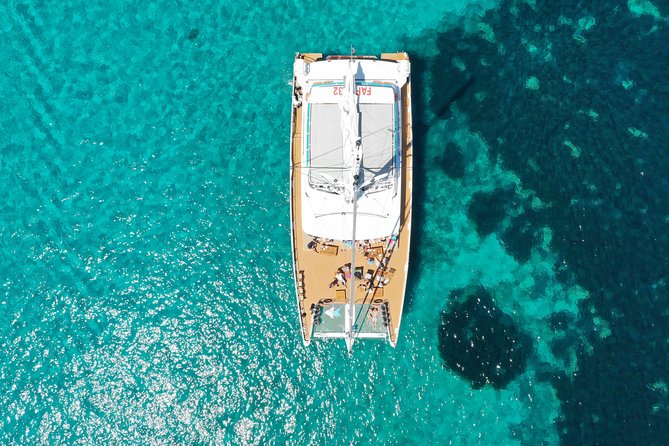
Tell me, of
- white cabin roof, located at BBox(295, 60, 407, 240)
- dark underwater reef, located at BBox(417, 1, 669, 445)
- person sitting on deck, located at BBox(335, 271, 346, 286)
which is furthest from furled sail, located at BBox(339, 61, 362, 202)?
dark underwater reef, located at BBox(417, 1, 669, 445)

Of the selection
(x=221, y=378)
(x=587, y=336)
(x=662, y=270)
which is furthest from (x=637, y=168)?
(x=221, y=378)

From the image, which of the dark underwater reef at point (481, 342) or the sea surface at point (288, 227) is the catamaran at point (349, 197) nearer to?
the sea surface at point (288, 227)

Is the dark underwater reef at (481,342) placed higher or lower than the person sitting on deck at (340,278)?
lower

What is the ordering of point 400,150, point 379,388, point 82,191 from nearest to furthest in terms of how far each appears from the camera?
point 400,150
point 379,388
point 82,191

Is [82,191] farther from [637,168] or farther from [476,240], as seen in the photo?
[637,168]

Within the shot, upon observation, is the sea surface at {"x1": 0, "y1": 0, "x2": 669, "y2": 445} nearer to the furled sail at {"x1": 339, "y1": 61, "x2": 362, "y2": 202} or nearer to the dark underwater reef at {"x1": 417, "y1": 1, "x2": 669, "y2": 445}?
the dark underwater reef at {"x1": 417, "y1": 1, "x2": 669, "y2": 445}

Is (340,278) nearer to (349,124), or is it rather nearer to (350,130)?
(350,130)

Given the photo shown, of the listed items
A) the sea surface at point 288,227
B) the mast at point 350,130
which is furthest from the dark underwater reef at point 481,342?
the mast at point 350,130

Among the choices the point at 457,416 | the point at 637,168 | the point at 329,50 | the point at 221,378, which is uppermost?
the point at 329,50
